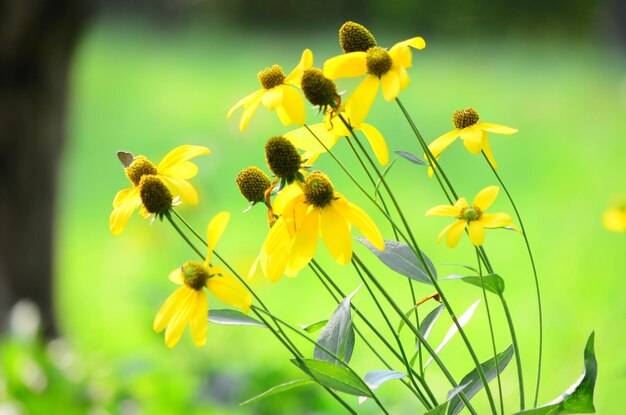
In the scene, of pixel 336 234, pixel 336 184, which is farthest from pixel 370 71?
pixel 336 184

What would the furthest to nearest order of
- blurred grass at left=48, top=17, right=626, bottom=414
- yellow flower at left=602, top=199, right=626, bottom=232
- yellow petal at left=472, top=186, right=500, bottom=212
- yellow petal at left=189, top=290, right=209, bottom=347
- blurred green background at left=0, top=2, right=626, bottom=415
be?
1. blurred grass at left=48, top=17, right=626, bottom=414
2. blurred green background at left=0, top=2, right=626, bottom=415
3. yellow flower at left=602, top=199, right=626, bottom=232
4. yellow petal at left=472, top=186, right=500, bottom=212
5. yellow petal at left=189, top=290, right=209, bottom=347

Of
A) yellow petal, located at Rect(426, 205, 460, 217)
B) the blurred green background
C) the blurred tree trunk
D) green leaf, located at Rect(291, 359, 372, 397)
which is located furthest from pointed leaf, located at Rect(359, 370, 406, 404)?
the blurred tree trunk

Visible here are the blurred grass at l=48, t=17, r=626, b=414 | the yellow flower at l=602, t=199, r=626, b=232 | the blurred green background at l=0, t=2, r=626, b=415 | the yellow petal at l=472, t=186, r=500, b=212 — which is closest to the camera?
the yellow petal at l=472, t=186, r=500, b=212

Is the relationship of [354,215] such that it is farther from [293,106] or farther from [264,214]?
[264,214]

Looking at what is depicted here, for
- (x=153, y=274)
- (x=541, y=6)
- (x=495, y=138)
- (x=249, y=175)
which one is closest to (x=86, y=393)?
(x=249, y=175)

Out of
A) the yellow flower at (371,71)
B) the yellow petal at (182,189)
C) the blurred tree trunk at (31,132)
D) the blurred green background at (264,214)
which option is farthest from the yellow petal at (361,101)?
the blurred tree trunk at (31,132)

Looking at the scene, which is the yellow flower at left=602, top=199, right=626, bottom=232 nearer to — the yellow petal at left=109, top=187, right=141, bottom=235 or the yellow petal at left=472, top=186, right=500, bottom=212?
the yellow petal at left=472, top=186, right=500, bottom=212
